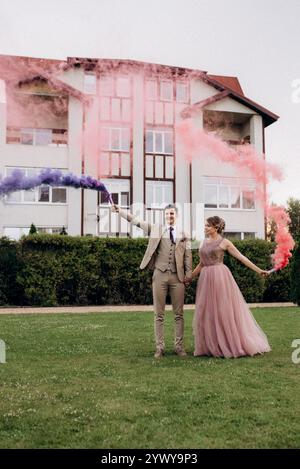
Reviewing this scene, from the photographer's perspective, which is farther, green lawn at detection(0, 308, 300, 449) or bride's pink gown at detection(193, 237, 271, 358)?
bride's pink gown at detection(193, 237, 271, 358)

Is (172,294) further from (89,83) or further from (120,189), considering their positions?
(89,83)

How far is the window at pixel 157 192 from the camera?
3588cm

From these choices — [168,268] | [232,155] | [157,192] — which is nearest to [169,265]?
[168,268]

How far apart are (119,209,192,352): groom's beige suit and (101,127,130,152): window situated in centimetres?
2608

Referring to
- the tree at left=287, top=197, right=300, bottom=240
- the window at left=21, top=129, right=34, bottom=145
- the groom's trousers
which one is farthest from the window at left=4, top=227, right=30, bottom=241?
the tree at left=287, top=197, right=300, bottom=240

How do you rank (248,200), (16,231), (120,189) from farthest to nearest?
1. (248,200)
2. (120,189)
3. (16,231)

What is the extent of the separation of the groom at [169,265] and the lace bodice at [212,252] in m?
0.39

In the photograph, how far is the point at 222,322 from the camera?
9625mm

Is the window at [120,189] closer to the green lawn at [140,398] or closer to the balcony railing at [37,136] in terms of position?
the balcony railing at [37,136]

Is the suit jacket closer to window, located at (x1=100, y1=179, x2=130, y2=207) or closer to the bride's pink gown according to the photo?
the bride's pink gown

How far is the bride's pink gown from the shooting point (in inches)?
375

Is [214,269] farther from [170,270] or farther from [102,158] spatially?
[102,158]

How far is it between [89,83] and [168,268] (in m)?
26.7
